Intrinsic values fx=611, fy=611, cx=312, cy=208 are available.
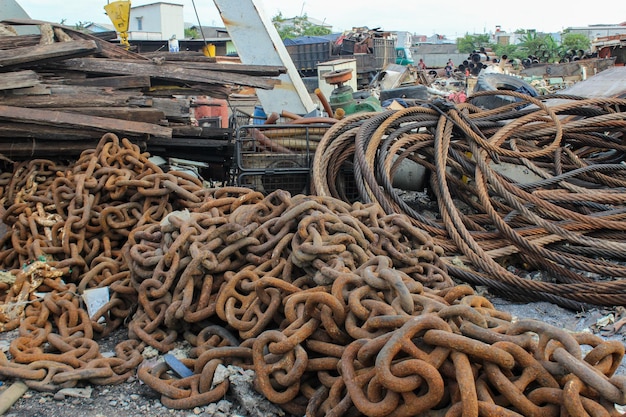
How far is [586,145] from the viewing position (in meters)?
5.54

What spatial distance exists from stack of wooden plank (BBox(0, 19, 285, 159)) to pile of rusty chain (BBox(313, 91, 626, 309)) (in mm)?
1721

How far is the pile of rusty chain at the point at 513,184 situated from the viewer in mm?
4164

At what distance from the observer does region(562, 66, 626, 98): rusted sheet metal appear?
7109 millimetres

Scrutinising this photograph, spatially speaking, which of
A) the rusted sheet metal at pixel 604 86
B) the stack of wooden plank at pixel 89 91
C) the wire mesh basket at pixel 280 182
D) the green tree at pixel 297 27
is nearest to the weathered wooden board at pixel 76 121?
the stack of wooden plank at pixel 89 91

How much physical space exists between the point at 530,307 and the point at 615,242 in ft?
2.71

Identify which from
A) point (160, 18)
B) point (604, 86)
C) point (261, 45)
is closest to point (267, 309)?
point (261, 45)

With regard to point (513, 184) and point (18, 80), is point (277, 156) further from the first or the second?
point (18, 80)

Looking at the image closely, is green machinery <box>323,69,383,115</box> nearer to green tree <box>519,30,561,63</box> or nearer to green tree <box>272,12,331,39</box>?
green tree <box>519,30,561,63</box>

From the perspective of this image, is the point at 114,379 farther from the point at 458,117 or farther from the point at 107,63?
the point at 107,63

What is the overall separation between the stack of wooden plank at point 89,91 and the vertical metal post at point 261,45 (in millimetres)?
883

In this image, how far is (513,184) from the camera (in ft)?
15.7

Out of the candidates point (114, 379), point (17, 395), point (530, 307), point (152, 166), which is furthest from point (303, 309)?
point (152, 166)

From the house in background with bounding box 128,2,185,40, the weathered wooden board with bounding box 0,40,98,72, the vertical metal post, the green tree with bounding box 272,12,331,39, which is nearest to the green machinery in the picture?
the vertical metal post

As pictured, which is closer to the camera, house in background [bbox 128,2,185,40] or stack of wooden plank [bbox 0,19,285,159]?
stack of wooden plank [bbox 0,19,285,159]
